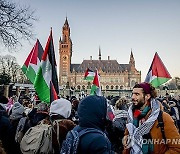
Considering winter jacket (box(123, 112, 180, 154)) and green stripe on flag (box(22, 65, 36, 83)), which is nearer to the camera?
winter jacket (box(123, 112, 180, 154))

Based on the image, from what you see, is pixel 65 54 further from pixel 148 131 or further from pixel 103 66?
pixel 148 131

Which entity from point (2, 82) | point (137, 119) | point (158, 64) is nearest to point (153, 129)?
point (137, 119)

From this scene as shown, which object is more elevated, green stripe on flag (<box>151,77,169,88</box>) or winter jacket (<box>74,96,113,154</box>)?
green stripe on flag (<box>151,77,169,88</box>)

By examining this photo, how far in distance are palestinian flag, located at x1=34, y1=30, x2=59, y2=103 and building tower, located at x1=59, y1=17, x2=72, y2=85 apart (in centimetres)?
11739

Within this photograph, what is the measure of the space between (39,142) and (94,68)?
4820 inches

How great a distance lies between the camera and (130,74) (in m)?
132

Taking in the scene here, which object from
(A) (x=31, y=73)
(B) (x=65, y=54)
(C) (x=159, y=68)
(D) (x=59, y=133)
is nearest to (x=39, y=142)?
(D) (x=59, y=133)

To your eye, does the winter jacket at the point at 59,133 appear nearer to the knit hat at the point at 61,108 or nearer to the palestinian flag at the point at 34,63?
the knit hat at the point at 61,108

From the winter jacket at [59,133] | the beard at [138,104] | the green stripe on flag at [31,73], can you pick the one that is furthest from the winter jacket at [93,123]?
the green stripe on flag at [31,73]

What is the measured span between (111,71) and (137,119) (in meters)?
128

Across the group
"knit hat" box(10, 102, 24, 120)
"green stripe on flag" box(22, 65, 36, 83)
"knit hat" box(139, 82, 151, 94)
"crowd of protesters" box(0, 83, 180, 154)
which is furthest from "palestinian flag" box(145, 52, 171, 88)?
"crowd of protesters" box(0, 83, 180, 154)

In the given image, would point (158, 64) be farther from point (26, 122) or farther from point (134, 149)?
point (134, 149)

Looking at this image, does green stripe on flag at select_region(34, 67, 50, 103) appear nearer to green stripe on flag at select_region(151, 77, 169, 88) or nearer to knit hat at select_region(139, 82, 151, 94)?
knit hat at select_region(139, 82, 151, 94)

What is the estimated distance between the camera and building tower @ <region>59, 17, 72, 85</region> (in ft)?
409
